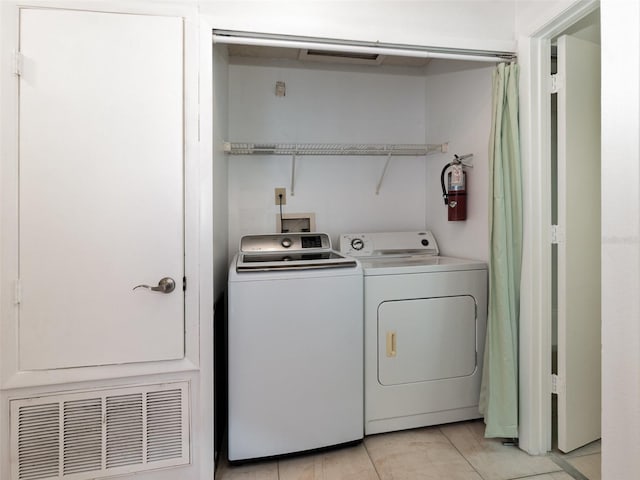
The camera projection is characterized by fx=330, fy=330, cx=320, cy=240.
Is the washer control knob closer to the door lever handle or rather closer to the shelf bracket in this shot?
the shelf bracket

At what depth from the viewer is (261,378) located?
1.64 m

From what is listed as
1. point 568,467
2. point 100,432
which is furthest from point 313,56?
point 568,467

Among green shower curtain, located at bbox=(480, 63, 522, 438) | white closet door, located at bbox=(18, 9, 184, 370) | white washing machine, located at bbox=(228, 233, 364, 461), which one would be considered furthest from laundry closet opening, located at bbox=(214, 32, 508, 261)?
white washing machine, located at bbox=(228, 233, 364, 461)

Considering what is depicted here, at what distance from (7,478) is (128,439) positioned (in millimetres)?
464

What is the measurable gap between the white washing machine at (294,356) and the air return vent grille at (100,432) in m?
0.28

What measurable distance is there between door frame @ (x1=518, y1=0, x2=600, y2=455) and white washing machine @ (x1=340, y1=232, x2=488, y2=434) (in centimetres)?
31

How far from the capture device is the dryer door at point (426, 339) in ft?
6.18

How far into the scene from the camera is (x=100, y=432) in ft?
4.75

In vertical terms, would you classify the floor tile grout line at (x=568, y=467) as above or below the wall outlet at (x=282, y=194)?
below

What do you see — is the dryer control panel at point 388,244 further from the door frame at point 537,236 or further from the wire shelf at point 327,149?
the door frame at point 537,236

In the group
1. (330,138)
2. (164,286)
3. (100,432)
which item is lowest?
(100,432)

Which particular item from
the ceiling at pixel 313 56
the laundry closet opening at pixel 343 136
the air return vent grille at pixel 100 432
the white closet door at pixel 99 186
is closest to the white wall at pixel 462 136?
the laundry closet opening at pixel 343 136

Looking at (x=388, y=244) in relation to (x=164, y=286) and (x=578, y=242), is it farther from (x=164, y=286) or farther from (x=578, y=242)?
(x=164, y=286)

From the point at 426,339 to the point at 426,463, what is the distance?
62cm
